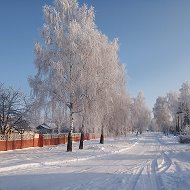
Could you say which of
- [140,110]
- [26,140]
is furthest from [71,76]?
[140,110]

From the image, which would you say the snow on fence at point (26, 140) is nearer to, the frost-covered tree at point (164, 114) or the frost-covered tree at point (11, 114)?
the frost-covered tree at point (11, 114)

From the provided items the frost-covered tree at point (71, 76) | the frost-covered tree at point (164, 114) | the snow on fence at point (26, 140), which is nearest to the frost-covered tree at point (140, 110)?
the frost-covered tree at point (164, 114)

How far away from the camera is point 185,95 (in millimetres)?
88688

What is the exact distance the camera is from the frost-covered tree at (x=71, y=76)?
3078 centimetres

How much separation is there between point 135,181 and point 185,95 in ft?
254

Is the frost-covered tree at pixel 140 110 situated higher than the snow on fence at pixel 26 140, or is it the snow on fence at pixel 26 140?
the frost-covered tree at pixel 140 110

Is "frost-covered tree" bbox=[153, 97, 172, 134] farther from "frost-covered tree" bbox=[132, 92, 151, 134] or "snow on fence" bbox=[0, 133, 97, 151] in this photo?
"snow on fence" bbox=[0, 133, 97, 151]

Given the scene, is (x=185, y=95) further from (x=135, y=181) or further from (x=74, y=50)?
(x=135, y=181)

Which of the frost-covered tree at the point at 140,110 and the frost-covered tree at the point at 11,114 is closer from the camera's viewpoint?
the frost-covered tree at the point at 11,114

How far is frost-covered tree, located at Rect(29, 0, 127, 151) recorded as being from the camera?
30.8 m

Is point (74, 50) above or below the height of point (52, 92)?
above

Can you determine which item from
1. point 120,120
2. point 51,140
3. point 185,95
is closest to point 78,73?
point 120,120

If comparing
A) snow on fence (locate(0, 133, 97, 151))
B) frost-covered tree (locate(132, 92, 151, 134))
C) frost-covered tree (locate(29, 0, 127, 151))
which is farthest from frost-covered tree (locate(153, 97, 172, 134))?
frost-covered tree (locate(29, 0, 127, 151))

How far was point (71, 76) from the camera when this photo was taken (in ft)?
102
